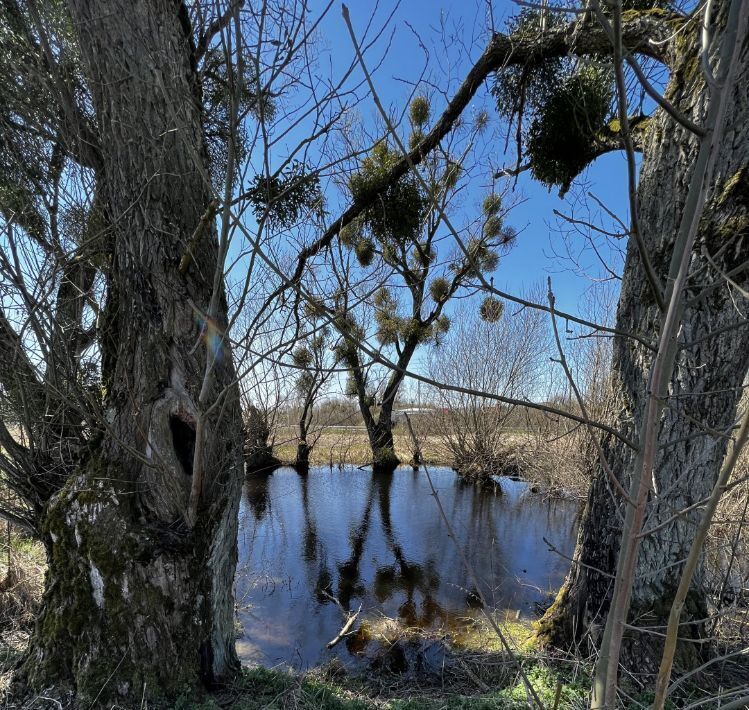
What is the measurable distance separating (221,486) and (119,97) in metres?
1.77

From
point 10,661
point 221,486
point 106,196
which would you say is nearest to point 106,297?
point 106,196

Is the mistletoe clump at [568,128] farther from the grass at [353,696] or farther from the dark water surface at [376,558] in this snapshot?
the grass at [353,696]

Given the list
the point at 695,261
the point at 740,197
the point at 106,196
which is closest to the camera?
the point at 740,197

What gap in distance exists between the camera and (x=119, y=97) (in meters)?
1.85

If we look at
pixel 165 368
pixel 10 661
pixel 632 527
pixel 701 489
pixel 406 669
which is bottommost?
pixel 406 669

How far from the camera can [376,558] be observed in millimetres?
4902

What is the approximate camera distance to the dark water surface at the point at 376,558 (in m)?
3.61

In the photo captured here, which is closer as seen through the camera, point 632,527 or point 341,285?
point 632,527

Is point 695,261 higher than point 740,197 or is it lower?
lower

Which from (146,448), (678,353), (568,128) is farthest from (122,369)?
(568,128)

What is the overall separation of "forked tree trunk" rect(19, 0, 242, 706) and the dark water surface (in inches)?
Result: 56.9

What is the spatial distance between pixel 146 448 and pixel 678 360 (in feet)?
7.77

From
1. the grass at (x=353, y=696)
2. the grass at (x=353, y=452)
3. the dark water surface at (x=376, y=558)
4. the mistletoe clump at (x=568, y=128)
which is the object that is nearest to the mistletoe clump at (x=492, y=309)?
the dark water surface at (x=376, y=558)

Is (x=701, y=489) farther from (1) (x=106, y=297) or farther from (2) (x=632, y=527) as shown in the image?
(1) (x=106, y=297)
